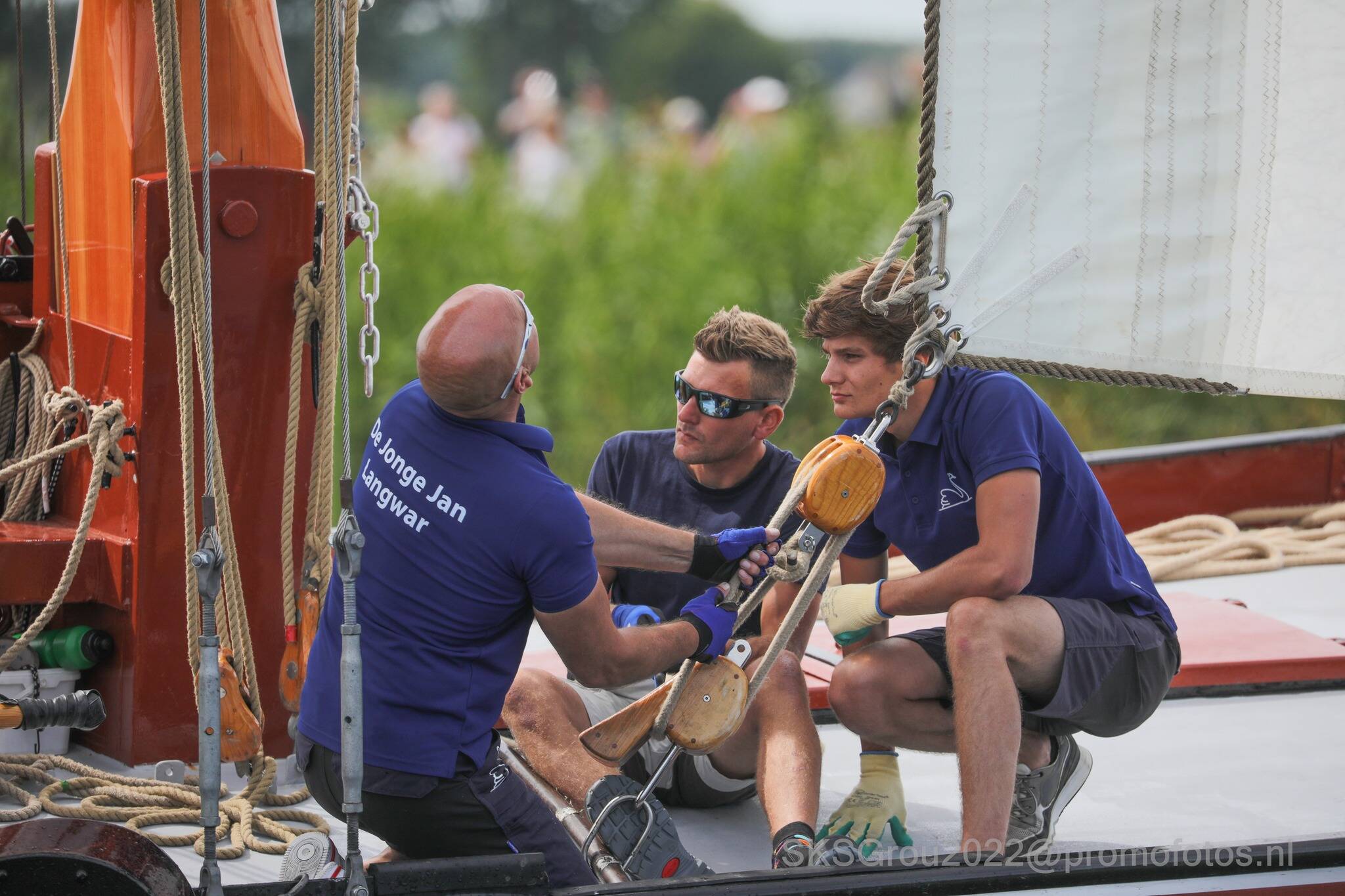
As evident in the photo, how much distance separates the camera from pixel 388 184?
30.5ft

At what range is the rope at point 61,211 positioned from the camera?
330 cm

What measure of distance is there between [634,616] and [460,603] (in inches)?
25.7

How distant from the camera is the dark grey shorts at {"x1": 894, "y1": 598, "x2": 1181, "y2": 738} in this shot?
2.79 m

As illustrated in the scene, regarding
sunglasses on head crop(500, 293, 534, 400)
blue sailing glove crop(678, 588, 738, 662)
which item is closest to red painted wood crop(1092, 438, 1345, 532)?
blue sailing glove crop(678, 588, 738, 662)

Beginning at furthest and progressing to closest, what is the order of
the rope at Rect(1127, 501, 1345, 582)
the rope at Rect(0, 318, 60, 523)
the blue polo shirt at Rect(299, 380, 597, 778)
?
the rope at Rect(1127, 501, 1345, 582) < the rope at Rect(0, 318, 60, 523) < the blue polo shirt at Rect(299, 380, 597, 778)

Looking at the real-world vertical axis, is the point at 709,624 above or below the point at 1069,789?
above

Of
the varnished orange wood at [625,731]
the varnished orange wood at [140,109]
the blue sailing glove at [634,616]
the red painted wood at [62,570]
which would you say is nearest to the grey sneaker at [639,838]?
the varnished orange wood at [625,731]

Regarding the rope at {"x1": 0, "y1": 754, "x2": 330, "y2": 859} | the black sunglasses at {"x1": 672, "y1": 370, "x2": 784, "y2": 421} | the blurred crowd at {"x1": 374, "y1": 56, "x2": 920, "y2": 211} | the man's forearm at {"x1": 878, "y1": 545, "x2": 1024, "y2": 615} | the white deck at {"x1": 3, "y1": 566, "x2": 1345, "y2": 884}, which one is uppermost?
the blurred crowd at {"x1": 374, "y1": 56, "x2": 920, "y2": 211}

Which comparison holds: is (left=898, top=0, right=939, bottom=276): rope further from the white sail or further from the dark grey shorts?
the dark grey shorts

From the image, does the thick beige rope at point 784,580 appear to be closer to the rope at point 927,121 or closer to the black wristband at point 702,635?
the black wristband at point 702,635

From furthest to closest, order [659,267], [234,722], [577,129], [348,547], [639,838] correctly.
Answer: [577,129], [659,267], [234,722], [639,838], [348,547]

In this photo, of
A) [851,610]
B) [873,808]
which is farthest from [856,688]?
[873,808]

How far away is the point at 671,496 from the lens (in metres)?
3.36

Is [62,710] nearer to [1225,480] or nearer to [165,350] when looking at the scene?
[165,350]
